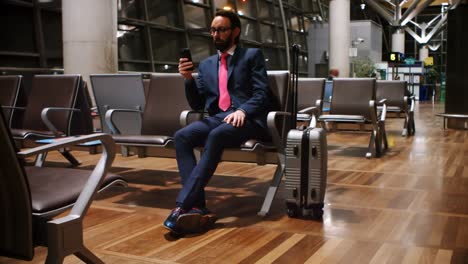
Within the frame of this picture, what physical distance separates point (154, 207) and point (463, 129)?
853 cm

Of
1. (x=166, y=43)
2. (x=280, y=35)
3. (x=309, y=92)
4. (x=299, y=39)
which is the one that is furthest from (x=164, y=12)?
(x=299, y=39)

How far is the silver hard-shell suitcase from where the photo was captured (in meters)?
3.42

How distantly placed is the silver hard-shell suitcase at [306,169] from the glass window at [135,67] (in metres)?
9.23

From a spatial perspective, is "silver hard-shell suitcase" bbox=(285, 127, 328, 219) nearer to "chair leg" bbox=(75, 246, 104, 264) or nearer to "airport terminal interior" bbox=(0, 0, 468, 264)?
"airport terminal interior" bbox=(0, 0, 468, 264)

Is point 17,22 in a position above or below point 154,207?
above

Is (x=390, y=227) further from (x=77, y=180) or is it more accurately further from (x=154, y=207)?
(x=77, y=180)

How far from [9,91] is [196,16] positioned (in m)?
10.3

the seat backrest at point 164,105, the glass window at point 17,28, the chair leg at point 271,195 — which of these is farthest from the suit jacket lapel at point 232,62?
the glass window at point 17,28

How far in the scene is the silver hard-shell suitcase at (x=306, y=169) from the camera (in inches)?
135

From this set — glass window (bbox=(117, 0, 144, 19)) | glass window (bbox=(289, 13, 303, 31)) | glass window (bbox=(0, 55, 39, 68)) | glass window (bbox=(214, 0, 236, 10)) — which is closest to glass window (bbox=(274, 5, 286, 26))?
glass window (bbox=(289, 13, 303, 31))

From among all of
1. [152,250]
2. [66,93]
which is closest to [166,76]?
[66,93]

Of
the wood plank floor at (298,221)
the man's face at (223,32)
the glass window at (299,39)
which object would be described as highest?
the glass window at (299,39)

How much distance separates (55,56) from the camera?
34.0 ft

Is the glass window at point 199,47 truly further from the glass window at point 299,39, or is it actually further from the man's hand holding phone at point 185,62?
the man's hand holding phone at point 185,62
